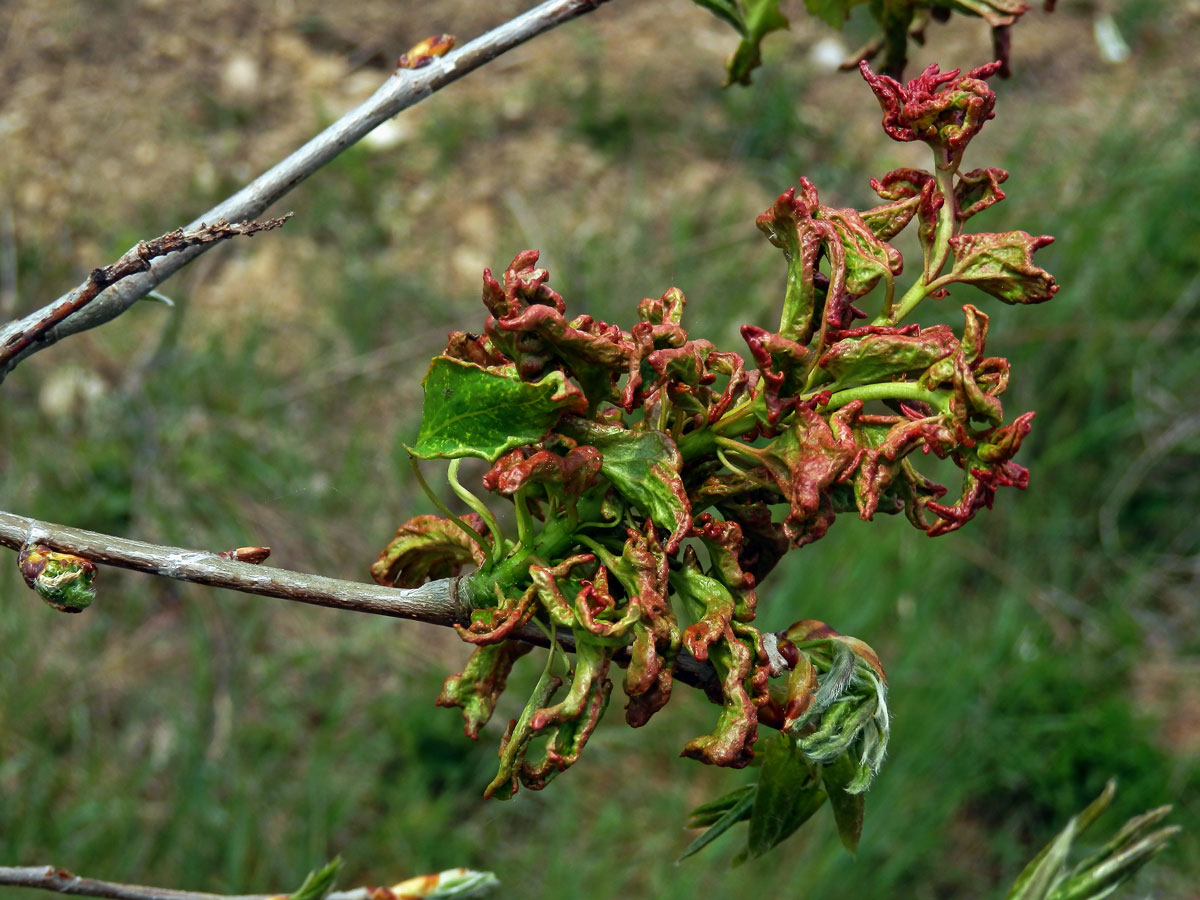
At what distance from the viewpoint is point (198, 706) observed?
139 inches

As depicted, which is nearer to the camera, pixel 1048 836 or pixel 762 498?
pixel 762 498

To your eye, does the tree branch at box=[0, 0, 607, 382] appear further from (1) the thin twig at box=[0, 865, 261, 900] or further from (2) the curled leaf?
(1) the thin twig at box=[0, 865, 261, 900]

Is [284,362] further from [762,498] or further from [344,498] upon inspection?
[762,498]

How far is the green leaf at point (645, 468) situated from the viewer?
930 millimetres

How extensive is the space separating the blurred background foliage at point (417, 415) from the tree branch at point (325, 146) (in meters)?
2.50

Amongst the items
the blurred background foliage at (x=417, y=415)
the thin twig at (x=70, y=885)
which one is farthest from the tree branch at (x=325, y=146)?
the blurred background foliage at (x=417, y=415)

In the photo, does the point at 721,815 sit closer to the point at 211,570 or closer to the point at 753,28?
the point at 211,570

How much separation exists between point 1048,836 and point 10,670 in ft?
11.0

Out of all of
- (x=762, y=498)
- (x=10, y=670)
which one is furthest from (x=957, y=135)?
(x=10, y=670)

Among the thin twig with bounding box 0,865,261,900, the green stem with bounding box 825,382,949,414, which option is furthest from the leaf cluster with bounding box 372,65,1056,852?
the thin twig with bounding box 0,865,261,900

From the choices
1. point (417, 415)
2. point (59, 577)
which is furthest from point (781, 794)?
point (417, 415)

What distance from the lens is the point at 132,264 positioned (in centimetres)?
99

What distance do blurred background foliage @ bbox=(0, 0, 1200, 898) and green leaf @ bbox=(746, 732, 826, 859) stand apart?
2.21m

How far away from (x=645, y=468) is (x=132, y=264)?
0.48 metres
